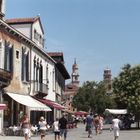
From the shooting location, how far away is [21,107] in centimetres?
3994

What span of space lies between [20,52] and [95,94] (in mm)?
71924

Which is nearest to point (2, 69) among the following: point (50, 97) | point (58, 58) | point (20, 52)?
point (20, 52)

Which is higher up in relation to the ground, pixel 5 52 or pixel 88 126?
pixel 5 52

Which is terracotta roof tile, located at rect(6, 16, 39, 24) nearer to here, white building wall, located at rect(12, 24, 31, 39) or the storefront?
white building wall, located at rect(12, 24, 31, 39)

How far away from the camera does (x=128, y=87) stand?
174 feet

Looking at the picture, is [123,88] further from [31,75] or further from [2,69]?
[2,69]

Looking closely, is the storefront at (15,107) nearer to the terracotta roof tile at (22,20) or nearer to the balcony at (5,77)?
the balcony at (5,77)

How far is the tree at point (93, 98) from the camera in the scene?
358ft

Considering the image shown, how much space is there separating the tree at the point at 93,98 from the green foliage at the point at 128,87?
178 feet

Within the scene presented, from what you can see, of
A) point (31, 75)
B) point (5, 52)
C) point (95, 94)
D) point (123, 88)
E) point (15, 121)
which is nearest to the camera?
point (5, 52)

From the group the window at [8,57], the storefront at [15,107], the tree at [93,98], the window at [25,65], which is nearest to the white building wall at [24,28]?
the window at [25,65]

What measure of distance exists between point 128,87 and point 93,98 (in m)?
57.1

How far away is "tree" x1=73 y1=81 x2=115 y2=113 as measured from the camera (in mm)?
109250

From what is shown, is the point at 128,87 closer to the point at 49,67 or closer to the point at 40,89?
the point at 49,67
